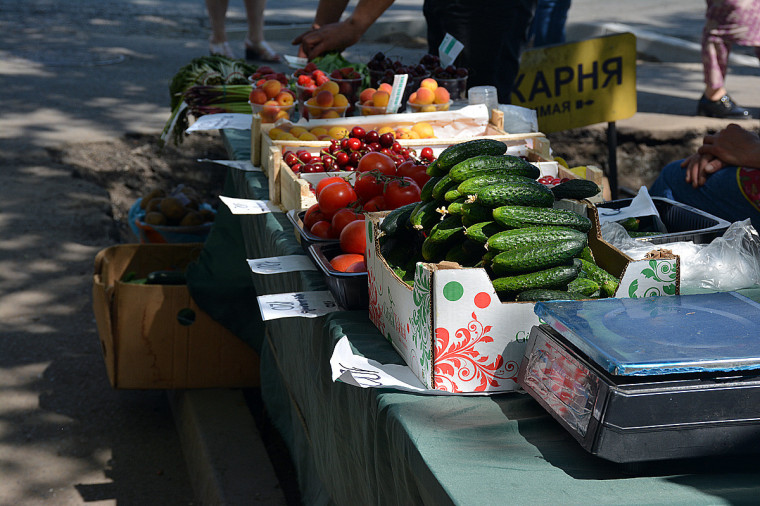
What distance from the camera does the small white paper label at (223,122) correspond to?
362 centimetres

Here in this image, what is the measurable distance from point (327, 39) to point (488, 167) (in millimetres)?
2647

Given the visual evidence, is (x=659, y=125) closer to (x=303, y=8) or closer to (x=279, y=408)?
(x=279, y=408)

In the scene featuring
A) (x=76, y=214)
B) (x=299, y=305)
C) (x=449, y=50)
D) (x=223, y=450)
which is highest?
(x=449, y=50)

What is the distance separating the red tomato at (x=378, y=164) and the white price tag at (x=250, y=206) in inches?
16.4

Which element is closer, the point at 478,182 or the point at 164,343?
the point at 478,182

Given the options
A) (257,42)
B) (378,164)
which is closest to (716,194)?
(378,164)

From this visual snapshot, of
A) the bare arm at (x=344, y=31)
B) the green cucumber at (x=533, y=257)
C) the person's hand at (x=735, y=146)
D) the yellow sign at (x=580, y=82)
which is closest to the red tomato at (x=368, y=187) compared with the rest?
the green cucumber at (x=533, y=257)

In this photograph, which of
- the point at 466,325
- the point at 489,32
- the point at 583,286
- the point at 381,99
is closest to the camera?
the point at 466,325

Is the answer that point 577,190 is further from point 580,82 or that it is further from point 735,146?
point 580,82

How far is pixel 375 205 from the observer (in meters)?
2.22

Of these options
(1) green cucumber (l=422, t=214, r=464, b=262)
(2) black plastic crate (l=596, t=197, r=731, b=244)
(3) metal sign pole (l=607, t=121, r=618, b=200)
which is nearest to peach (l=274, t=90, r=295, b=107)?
(2) black plastic crate (l=596, t=197, r=731, b=244)

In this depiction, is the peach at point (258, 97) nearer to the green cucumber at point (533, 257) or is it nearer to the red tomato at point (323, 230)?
the red tomato at point (323, 230)

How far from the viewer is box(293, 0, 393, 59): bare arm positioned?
3.96m

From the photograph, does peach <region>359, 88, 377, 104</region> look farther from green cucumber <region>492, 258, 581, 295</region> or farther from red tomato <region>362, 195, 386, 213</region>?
green cucumber <region>492, 258, 581, 295</region>
